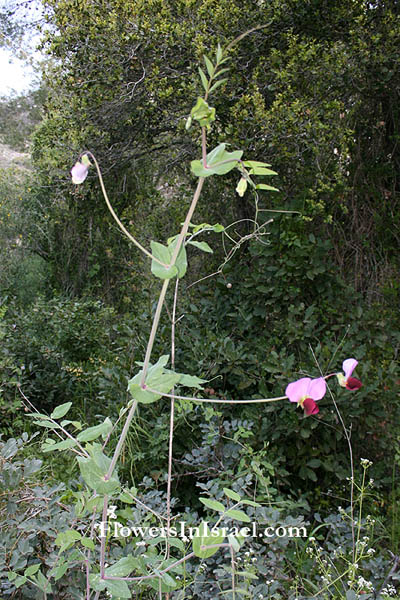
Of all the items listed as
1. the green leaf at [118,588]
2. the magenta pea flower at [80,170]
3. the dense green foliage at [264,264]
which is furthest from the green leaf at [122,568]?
the magenta pea flower at [80,170]

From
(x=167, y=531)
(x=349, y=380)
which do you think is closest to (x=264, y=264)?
(x=167, y=531)

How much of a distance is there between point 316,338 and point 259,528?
35.1 inches

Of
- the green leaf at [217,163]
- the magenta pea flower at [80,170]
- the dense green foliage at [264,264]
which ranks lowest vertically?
the dense green foliage at [264,264]

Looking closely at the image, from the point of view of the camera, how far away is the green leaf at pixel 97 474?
780 mm

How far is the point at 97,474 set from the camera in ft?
2.62

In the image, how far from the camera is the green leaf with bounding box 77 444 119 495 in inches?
30.7

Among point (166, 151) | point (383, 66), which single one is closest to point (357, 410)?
point (383, 66)

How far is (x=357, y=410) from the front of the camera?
200cm

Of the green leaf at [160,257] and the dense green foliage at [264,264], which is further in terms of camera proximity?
the dense green foliage at [264,264]

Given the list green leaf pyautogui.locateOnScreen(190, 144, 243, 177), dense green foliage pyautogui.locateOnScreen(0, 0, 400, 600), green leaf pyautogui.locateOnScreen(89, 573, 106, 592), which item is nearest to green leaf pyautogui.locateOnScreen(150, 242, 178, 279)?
green leaf pyautogui.locateOnScreen(190, 144, 243, 177)

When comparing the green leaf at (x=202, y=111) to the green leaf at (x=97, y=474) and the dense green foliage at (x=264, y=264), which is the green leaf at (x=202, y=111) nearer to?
the green leaf at (x=97, y=474)

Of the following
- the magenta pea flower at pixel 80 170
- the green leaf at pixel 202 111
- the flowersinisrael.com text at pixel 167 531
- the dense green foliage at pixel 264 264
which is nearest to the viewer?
the green leaf at pixel 202 111

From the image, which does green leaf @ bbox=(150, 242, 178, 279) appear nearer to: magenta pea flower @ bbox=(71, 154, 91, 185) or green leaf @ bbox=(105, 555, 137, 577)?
magenta pea flower @ bbox=(71, 154, 91, 185)

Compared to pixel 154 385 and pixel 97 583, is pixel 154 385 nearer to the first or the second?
pixel 154 385
